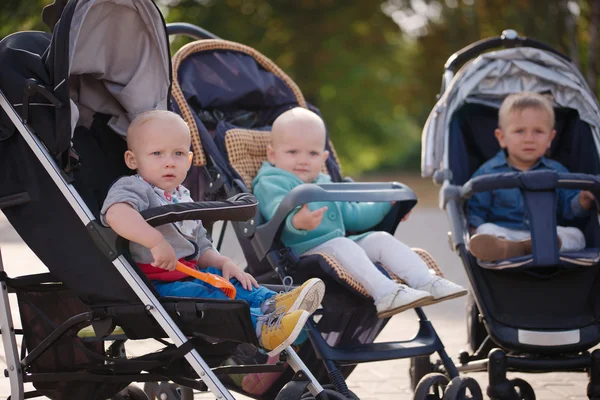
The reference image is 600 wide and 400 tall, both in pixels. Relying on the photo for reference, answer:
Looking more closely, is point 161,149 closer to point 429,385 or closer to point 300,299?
point 300,299

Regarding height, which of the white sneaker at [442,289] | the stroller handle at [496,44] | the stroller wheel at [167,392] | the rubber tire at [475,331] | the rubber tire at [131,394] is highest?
the stroller handle at [496,44]

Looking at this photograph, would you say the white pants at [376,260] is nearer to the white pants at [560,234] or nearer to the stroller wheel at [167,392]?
the white pants at [560,234]

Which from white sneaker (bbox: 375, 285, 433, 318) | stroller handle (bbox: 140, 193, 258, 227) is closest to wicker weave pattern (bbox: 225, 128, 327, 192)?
white sneaker (bbox: 375, 285, 433, 318)

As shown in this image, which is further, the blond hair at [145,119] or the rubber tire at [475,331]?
the rubber tire at [475,331]

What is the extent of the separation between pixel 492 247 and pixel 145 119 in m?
1.61

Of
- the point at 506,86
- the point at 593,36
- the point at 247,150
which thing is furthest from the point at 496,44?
the point at 593,36

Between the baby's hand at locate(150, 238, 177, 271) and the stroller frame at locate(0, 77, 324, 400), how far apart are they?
0.08 meters

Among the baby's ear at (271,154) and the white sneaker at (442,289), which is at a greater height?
the baby's ear at (271,154)

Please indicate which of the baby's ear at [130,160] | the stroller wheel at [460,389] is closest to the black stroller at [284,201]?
the stroller wheel at [460,389]

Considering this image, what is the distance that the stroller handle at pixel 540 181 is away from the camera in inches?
161

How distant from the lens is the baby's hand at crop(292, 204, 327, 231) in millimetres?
3855

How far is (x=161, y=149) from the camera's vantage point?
3.29 m

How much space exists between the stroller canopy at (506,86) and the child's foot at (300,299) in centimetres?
174

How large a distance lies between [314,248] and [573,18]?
→ 14482mm
